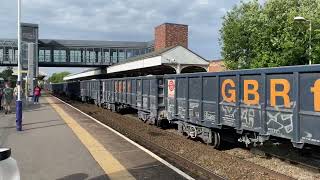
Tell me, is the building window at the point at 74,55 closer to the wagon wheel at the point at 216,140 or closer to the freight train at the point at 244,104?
the freight train at the point at 244,104

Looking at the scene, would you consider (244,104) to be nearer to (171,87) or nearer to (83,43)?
(171,87)

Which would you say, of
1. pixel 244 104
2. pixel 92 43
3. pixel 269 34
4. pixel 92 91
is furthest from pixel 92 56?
pixel 244 104

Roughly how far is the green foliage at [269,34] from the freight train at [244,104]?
20.0 metres

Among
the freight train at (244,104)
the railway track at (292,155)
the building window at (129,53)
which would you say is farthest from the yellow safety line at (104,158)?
the building window at (129,53)

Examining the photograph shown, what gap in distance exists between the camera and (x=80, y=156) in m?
11.2

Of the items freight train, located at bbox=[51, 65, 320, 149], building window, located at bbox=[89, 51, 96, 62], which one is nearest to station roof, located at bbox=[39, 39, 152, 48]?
building window, located at bbox=[89, 51, 96, 62]

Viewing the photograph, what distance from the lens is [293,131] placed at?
996 centimetres

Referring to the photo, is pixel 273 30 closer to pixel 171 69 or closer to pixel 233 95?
pixel 171 69

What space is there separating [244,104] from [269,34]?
29308 mm

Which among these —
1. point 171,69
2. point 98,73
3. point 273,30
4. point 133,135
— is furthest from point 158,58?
point 98,73

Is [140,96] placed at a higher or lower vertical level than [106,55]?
lower

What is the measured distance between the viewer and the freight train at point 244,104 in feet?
31.8

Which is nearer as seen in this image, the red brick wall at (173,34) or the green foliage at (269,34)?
the green foliage at (269,34)

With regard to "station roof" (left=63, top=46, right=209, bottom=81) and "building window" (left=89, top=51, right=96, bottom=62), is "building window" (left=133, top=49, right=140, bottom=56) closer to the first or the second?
"building window" (left=89, top=51, right=96, bottom=62)
